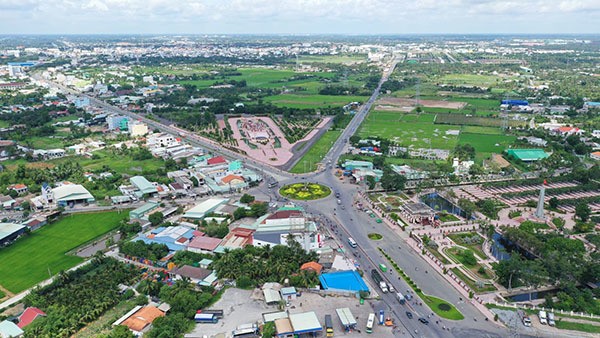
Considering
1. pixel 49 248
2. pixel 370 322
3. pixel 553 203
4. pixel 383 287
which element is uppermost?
pixel 553 203

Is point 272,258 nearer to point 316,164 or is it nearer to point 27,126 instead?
point 316,164

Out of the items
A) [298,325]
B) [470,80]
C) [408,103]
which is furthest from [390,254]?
[470,80]

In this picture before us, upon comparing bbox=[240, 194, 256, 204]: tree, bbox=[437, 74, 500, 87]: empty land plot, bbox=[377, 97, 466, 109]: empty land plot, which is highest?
bbox=[437, 74, 500, 87]: empty land plot

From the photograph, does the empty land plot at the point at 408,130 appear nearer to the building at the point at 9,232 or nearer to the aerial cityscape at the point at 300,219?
the aerial cityscape at the point at 300,219

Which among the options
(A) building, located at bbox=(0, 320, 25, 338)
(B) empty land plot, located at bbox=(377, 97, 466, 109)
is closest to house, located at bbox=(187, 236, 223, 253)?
(A) building, located at bbox=(0, 320, 25, 338)

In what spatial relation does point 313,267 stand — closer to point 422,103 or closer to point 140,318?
point 140,318

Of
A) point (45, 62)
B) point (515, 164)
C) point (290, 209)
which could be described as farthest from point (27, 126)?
point (45, 62)

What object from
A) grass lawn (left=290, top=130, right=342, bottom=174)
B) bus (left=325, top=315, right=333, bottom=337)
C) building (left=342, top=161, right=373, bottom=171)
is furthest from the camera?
grass lawn (left=290, top=130, right=342, bottom=174)

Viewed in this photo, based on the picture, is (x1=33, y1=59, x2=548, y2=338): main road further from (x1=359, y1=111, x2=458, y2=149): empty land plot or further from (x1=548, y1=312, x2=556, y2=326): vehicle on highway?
(x1=359, y1=111, x2=458, y2=149): empty land plot
